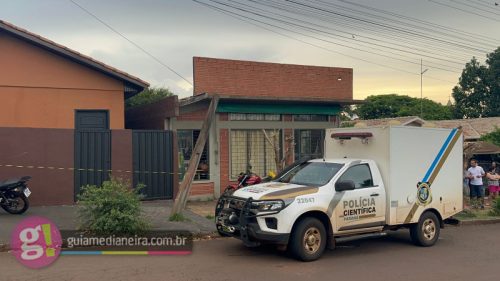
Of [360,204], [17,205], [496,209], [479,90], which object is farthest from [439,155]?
[479,90]

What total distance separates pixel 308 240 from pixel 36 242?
5013 millimetres

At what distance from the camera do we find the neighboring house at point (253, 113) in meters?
16.1

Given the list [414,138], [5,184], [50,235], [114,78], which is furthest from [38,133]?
[414,138]

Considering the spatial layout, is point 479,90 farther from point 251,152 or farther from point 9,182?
point 9,182

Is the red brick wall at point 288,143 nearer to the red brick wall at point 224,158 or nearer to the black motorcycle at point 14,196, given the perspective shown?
the red brick wall at point 224,158

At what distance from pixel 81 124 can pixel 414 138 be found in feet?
31.6

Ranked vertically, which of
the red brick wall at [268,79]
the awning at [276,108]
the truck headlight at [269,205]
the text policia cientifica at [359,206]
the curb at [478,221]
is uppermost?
the red brick wall at [268,79]

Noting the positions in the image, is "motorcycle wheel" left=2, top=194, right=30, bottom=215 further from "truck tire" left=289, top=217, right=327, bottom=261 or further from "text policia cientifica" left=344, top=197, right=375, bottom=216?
"text policia cientifica" left=344, top=197, right=375, bottom=216

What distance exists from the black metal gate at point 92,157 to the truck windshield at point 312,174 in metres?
6.02

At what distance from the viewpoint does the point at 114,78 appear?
49.4 ft

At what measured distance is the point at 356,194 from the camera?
8.81m

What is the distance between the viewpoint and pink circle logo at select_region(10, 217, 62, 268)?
26.6ft

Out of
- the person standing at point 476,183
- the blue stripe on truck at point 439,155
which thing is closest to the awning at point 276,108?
the person standing at point 476,183

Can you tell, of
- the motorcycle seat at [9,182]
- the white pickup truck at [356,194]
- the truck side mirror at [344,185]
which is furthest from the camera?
the motorcycle seat at [9,182]
